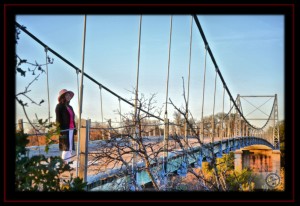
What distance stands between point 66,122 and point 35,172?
161 centimetres

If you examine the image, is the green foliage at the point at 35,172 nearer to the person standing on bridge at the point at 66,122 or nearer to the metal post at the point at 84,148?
the person standing on bridge at the point at 66,122

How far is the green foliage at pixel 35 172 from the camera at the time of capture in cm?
148

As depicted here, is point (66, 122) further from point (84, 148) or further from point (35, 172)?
point (35, 172)

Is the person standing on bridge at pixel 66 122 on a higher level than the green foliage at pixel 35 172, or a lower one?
higher

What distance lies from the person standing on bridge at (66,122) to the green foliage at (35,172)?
1.23 m

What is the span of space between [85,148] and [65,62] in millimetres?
2723

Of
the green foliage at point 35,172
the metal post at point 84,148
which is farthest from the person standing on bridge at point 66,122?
the green foliage at point 35,172

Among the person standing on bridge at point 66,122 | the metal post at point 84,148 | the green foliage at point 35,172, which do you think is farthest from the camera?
the metal post at point 84,148

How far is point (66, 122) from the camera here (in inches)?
126

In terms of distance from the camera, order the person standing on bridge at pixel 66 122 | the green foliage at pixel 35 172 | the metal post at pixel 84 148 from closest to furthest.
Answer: the green foliage at pixel 35 172
the person standing on bridge at pixel 66 122
the metal post at pixel 84 148
